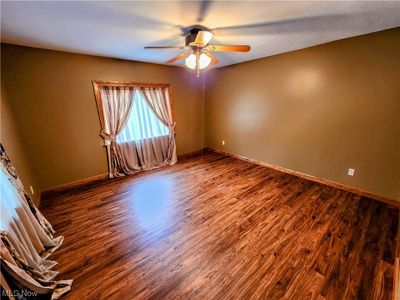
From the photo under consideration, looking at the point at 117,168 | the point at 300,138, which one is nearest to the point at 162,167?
the point at 117,168

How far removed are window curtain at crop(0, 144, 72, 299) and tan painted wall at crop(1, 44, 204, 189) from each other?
119cm

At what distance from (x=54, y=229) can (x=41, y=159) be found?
1297mm

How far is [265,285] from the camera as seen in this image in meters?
1.46

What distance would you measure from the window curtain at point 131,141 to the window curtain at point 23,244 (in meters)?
1.64

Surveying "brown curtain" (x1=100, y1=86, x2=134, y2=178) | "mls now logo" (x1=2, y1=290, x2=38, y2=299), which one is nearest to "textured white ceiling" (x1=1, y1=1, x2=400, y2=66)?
"brown curtain" (x1=100, y1=86, x2=134, y2=178)

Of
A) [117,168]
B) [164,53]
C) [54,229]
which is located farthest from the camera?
[117,168]

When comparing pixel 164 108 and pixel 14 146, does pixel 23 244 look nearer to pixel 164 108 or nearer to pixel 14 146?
pixel 14 146

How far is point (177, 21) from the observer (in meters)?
1.79

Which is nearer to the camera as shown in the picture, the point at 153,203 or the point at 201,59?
the point at 201,59

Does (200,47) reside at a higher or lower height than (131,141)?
higher

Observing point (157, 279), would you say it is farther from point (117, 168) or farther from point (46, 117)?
point (46, 117)

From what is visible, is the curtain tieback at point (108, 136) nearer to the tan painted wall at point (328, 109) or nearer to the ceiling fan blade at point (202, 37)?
the ceiling fan blade at point (202, 37)

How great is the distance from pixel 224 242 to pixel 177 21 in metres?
2.38

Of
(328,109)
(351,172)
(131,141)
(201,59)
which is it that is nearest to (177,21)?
(201,59)
